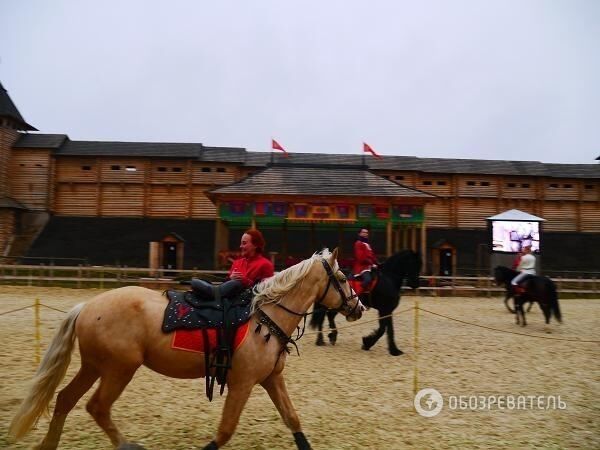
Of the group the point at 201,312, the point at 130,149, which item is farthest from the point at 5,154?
the point at 201,312

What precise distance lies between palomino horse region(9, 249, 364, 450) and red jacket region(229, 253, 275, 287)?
1.34 feet

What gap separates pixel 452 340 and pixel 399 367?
307 cm

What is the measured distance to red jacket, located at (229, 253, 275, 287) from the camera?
15.1ft

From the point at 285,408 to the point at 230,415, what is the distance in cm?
61

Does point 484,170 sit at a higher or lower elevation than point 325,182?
higher

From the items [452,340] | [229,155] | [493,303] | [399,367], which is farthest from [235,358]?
[229,155]

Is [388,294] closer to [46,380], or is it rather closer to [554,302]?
[554,302]

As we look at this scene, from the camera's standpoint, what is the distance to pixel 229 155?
96.2ft

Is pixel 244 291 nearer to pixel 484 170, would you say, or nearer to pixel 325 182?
pixel 325 182

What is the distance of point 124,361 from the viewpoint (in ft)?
12.1

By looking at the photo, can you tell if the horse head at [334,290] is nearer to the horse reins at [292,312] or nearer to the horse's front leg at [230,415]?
the horse reins at [292,312]

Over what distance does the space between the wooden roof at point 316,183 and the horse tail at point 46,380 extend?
15328mm

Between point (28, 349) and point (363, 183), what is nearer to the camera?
point (28, 349)

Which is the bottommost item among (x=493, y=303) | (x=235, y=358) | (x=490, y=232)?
(x=493, y=303)
